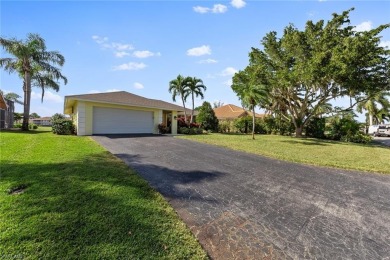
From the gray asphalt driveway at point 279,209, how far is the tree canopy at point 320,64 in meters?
10.5

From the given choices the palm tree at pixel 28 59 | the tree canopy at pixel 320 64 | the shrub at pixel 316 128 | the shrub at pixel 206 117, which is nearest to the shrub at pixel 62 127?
the palm tree at pixel 28 59

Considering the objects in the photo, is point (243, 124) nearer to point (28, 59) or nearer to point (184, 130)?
point (184, 130)

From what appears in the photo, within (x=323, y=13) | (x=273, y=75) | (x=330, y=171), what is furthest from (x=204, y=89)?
(x=330, y=171)

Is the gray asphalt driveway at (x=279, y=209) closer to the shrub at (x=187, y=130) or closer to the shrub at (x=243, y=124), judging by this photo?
the shrub at (x=187, y=130)

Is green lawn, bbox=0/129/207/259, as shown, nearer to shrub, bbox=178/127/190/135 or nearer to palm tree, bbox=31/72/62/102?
shrub, bbox=178/127/190/135

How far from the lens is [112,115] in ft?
53.6

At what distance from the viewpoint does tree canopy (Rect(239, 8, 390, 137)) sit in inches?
546

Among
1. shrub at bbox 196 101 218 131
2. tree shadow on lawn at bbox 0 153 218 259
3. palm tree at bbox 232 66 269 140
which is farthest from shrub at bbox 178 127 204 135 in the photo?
tree shadow on lawn at bbox 0 153 218 259

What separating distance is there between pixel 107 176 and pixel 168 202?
1.98m

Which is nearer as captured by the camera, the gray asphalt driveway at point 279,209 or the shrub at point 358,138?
the gray asphalt driveway at point 279,209

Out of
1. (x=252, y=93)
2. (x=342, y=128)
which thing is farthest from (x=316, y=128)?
(x=252, y=93)

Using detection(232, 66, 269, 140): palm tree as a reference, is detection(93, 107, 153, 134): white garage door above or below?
below

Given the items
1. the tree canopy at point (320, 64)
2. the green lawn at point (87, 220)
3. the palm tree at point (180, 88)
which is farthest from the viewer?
the palm tree at point (180, 88)

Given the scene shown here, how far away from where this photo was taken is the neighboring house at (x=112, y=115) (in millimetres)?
14812
